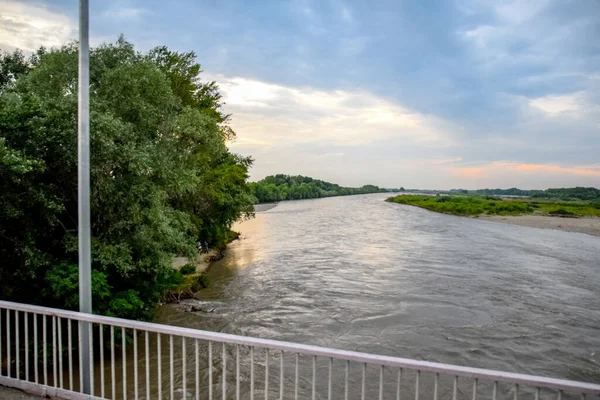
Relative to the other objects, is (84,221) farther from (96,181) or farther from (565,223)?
(565,223)

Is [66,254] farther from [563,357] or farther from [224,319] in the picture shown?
[563,357]

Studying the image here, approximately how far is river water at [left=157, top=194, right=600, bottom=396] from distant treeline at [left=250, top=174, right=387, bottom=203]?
1907 inches

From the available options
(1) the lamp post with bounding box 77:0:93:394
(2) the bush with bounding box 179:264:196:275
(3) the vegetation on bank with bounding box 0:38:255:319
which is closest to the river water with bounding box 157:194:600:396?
(2) the bush with bounding box 179:264:196:275

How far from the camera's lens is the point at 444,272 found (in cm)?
2000

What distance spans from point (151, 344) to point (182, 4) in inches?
368

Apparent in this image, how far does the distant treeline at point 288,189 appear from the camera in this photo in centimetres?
9509

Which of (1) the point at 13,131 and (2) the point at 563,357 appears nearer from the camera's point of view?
(1) the point at 13,131

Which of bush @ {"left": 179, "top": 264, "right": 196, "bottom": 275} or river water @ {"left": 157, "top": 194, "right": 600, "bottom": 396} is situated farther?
bush @ {"left": 179, "top": 264, "right": 196, "bottom": 275}

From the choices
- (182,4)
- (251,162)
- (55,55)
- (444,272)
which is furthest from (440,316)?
(251,162)

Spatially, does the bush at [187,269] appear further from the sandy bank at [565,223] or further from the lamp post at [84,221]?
the sandy bank at [565,223]

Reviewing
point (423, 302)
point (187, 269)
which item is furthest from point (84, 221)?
point (187, 269)

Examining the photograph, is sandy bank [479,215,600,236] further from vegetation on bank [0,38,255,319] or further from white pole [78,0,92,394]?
white pole [78,0,92,394]

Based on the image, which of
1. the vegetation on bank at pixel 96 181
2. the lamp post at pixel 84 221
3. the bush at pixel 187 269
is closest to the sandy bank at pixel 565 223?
the bush at pixel 187 269

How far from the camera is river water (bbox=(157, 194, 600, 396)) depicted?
11156 mm
